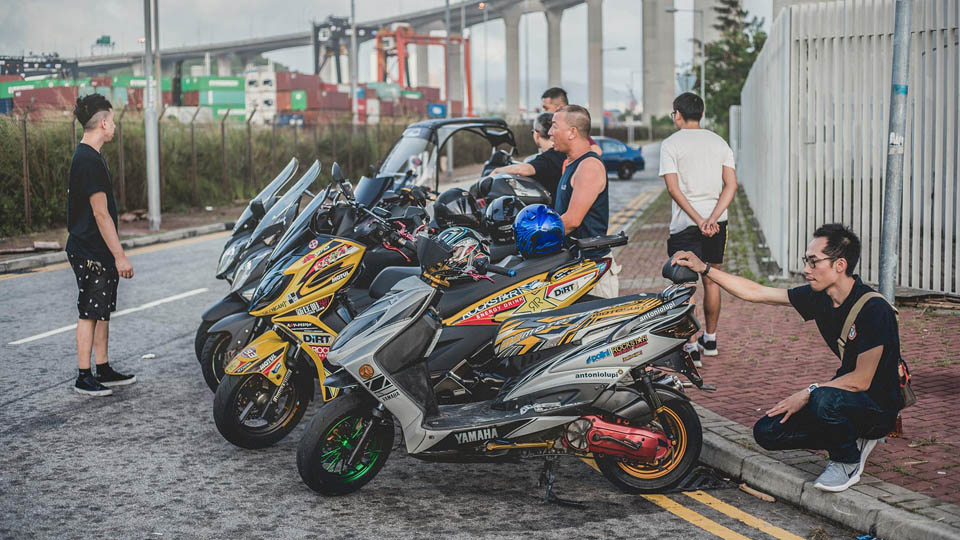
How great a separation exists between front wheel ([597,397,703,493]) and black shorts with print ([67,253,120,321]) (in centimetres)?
381

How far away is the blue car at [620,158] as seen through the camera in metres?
36.0

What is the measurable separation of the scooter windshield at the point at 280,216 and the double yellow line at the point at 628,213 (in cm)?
1004

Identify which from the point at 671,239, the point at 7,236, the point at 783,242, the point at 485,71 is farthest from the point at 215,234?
the point at 485,71

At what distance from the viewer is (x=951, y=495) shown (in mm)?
4746

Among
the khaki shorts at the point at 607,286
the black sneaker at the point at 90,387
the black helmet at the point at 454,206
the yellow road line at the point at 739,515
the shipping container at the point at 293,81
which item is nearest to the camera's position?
the yellow road line at the point at 739,515

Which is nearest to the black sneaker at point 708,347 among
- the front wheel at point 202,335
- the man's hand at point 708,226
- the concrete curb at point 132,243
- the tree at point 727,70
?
the man's hand at point 708,226

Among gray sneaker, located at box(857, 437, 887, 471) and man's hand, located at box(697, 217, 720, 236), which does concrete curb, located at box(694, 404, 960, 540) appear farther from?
man's hand, located at box(697, 217, 720, 236)

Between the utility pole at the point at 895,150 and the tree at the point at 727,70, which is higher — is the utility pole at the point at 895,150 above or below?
below

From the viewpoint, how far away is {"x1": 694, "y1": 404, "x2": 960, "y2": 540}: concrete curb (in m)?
4.43

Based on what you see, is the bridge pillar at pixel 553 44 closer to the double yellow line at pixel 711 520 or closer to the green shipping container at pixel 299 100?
the green shipping container at pixel 299 100

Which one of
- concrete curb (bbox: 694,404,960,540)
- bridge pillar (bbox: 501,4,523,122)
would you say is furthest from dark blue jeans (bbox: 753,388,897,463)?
→ bridge pillar (bbox: 501,4,523,122)

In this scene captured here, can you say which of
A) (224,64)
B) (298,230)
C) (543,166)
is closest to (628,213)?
(543,166)

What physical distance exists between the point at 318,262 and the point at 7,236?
1351cm

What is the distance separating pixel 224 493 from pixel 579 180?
9.58 ft
